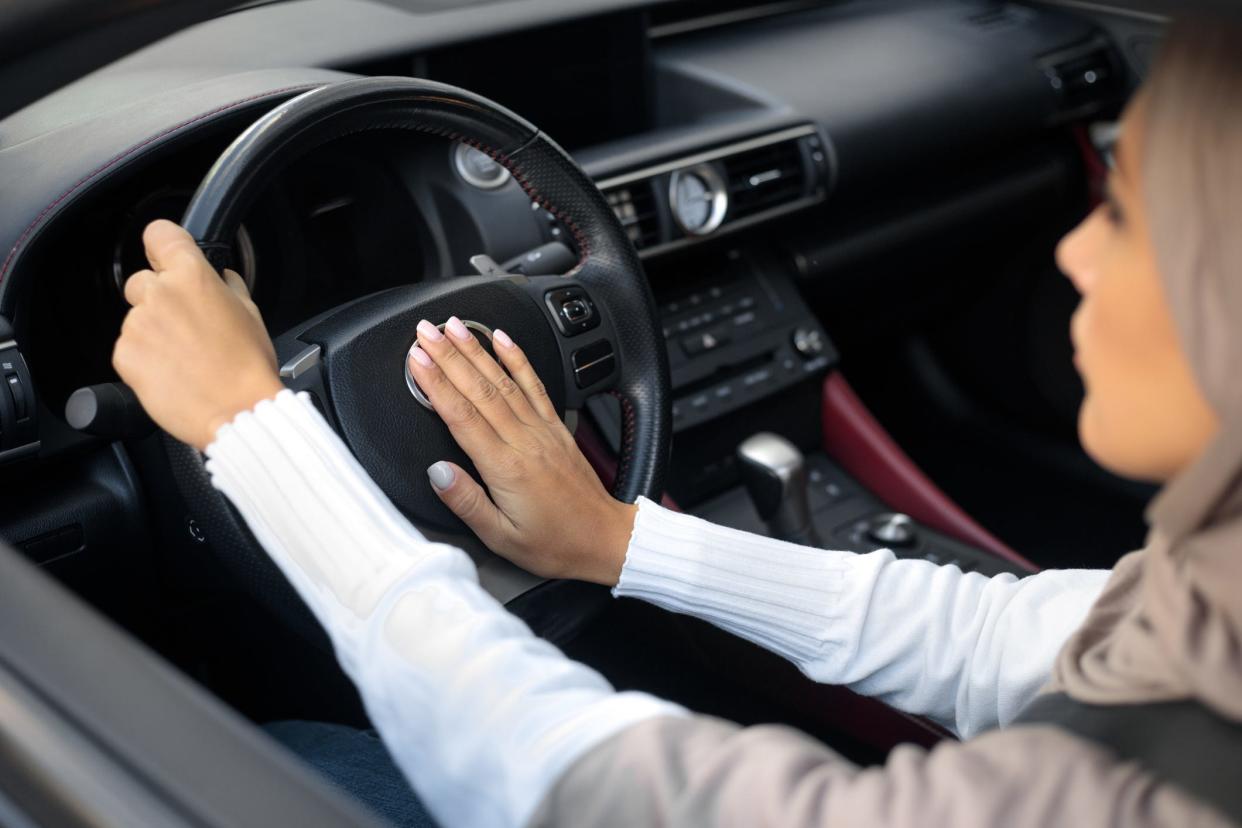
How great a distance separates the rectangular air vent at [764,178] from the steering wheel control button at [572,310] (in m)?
0.56

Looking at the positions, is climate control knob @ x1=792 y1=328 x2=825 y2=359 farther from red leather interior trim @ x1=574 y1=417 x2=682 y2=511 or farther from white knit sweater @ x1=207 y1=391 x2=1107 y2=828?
white knit sweater @ x1=207 y1=391 x2=1107 y2=828

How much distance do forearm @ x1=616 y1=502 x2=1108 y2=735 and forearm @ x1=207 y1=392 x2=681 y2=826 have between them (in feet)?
0.91

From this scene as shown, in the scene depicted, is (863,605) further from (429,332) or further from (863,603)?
(429,332)

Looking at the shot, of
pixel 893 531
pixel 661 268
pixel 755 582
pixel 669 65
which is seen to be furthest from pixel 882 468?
pixel 755 582

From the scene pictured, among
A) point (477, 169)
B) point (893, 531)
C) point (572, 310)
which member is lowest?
point (893, 531)

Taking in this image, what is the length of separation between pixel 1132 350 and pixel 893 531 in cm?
111

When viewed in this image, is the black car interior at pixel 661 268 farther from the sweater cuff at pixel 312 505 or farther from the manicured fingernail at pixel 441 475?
the sweater cuff at pixel 312 505

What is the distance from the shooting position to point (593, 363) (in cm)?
117

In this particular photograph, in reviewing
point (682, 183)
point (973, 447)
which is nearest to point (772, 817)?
point (682, 183)

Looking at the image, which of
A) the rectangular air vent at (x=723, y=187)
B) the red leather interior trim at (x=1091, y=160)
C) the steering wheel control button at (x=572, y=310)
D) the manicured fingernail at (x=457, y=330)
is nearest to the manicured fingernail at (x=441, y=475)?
the manicured fingernail at (x=457, y=330)

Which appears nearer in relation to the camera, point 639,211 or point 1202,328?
point 1202,328

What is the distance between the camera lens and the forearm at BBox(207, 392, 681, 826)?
66 centimetres

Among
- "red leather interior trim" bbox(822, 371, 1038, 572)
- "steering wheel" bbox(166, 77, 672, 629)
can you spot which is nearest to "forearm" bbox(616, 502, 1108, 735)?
"steering wheel" bbox(166, 77, 672, 629)

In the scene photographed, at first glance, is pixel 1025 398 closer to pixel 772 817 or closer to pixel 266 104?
pixel 266 104
